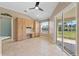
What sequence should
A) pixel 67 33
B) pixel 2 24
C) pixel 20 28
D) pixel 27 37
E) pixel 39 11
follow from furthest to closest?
pixel 20 28 → pixel 27 37 → pixel 2 24 → pixel 67 33 → pixel 39 11

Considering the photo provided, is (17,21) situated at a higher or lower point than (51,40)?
higher

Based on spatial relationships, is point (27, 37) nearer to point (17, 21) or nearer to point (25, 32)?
point (25, 32)

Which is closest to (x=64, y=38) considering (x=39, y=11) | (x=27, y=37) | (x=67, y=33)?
(x=67, y=33)

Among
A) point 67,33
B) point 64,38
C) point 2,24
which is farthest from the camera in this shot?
point 2,24

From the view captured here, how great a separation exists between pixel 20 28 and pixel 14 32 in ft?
2.27

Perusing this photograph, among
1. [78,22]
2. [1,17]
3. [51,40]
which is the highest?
[1,17]

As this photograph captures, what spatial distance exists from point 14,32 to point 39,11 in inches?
152

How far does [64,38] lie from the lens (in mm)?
5730

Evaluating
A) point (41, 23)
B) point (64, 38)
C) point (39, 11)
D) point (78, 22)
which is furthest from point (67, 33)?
point (78, 22)

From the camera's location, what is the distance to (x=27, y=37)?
322 inches

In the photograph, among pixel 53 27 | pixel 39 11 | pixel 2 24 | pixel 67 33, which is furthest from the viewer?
pixel 53 27

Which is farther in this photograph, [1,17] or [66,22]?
[1,17]

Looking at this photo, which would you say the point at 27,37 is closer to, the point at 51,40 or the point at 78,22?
the point at 51,40

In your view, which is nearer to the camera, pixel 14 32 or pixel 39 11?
pixel 39 11
